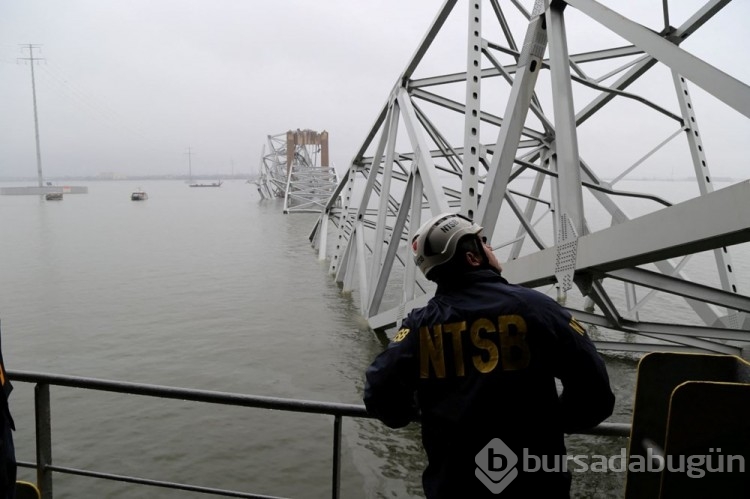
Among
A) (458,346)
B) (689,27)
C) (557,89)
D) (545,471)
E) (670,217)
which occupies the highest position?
(689,27)

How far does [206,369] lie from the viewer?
11.6m

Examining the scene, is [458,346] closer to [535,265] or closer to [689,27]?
[535,265]

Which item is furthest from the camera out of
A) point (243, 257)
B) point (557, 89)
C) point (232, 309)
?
point (243, 257)

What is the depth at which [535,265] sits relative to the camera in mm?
5633

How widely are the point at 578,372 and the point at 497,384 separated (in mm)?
305

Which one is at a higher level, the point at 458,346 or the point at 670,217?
the point at 670,217

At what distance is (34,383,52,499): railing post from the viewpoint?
316 cm

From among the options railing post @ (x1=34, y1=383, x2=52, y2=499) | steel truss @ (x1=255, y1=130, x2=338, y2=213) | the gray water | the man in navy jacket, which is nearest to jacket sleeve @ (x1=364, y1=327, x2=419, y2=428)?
the man in navy jacket

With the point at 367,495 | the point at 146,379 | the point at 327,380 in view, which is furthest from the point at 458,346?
the point at 146,379

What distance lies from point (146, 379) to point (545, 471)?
10765 millimetres

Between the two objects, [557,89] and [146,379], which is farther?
[146,379]

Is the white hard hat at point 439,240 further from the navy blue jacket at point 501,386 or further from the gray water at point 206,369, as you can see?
the gray water at point 206,369
